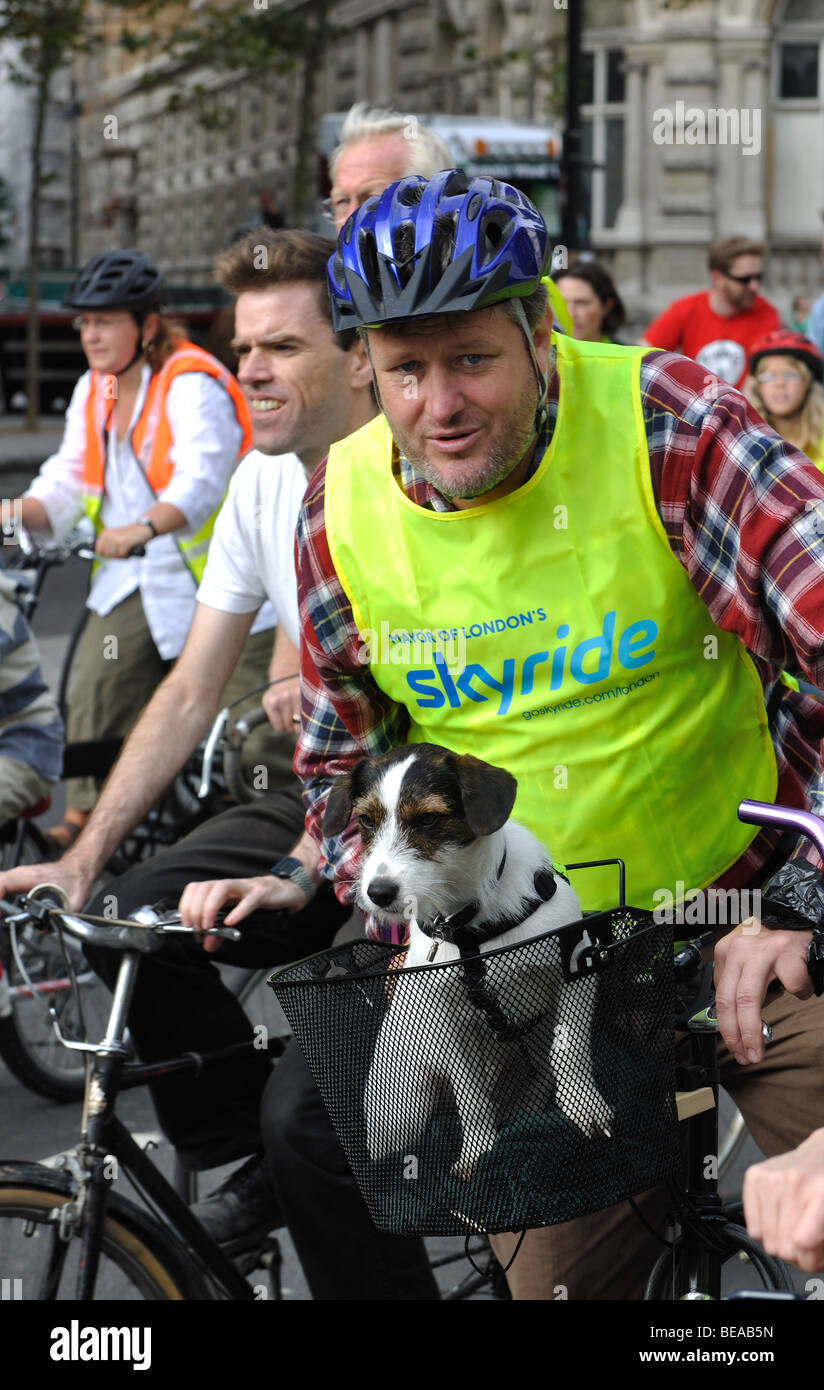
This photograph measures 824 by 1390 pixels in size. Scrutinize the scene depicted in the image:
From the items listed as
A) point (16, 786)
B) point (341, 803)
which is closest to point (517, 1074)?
point (341, 803)

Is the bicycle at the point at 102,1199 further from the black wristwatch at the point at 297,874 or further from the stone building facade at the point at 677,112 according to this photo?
the stone building facade at the point at 677,112

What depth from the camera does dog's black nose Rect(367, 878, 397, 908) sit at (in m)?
2.33

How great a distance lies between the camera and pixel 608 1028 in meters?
1.98

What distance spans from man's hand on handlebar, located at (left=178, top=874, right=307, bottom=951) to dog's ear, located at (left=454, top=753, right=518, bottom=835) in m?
0.68

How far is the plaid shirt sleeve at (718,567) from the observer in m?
2.31

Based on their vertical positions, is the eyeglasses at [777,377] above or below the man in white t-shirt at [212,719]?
above

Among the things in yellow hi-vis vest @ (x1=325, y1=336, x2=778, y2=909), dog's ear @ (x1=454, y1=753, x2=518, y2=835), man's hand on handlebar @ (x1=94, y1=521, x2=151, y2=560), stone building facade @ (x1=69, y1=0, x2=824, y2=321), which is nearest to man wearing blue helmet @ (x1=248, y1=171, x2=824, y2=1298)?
yellow hi-vis vest @ (x1=325, y1=336, x2=778, y2=909)

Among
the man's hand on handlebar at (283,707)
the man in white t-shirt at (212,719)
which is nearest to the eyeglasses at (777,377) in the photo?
the man in white t-shirt at (212,719)

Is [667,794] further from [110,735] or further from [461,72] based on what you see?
[461,72]

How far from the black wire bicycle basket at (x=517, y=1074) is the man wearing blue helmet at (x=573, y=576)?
1.47 ft

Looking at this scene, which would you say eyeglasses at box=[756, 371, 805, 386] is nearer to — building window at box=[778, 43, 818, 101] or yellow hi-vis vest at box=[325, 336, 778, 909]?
yellow hi-vis vest at box=[325, 336, 778, 909]

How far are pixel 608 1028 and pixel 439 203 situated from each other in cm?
119

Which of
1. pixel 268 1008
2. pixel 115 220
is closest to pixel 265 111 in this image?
pixel 115 220

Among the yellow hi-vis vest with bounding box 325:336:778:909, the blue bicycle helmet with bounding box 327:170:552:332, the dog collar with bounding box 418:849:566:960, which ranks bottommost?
the dog collar with bounding box 418:849:566:960
